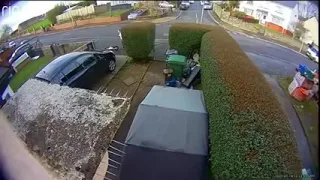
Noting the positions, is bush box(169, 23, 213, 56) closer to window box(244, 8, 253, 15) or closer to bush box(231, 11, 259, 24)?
bush box(231, 11, 259, 24)

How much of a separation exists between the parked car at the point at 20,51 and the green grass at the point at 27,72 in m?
0.10

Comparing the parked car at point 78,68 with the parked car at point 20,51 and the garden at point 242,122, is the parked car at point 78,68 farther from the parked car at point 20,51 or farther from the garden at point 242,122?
the garden at point 242,122

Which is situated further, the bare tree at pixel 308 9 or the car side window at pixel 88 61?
the car side window at pixel 88 61

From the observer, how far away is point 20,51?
5.69 feet

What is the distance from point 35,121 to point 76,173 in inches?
41.4

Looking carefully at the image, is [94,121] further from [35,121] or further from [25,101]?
[25,101]

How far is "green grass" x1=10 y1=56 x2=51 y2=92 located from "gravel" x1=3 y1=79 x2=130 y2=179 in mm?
53

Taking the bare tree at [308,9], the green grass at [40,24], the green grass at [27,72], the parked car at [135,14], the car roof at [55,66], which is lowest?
the car roof at [55,66]

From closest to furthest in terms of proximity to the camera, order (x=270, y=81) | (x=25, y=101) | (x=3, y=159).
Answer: (x=3, y=159) < (x=25, y=101) < (x=270, y=81)

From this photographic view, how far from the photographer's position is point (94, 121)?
286 centimetres

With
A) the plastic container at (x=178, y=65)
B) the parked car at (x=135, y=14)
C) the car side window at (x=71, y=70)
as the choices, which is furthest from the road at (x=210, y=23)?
the plastic container at (x=178, y=65)

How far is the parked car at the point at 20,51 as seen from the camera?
1.58 metres

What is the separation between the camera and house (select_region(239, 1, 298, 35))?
4.23 feet

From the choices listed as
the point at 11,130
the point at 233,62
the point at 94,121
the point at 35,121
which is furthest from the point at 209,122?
the point at 11,130
